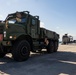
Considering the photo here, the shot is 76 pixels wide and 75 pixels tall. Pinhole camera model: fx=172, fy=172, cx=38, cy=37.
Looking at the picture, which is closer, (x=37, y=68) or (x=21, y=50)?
(x=37, y=68)

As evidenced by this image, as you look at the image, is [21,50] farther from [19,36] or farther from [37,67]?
[37,67]

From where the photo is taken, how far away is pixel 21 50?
9.65 metres

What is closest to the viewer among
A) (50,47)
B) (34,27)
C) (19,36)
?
(19,36)

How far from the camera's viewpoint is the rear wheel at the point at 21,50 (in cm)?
936

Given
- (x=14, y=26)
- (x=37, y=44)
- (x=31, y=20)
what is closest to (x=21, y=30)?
(x=14, y=26)

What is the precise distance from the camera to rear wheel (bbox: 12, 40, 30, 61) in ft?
30.7

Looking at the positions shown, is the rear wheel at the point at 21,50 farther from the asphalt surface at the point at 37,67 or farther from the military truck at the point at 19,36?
the asphalt surface at the point at 37,67

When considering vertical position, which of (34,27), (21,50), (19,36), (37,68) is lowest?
(37,68)

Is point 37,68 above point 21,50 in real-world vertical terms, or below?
below

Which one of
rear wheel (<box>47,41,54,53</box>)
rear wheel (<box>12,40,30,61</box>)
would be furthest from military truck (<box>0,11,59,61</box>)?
rear wheel (<box>47,41,54,53</box>)

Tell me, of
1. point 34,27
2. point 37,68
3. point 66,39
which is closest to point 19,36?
point 34,27

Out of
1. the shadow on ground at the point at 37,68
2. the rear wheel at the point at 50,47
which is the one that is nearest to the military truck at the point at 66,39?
the rear wheel at the point at 50,47

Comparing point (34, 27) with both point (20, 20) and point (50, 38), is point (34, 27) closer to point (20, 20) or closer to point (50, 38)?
point (20, 20)

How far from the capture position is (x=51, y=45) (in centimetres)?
1511
